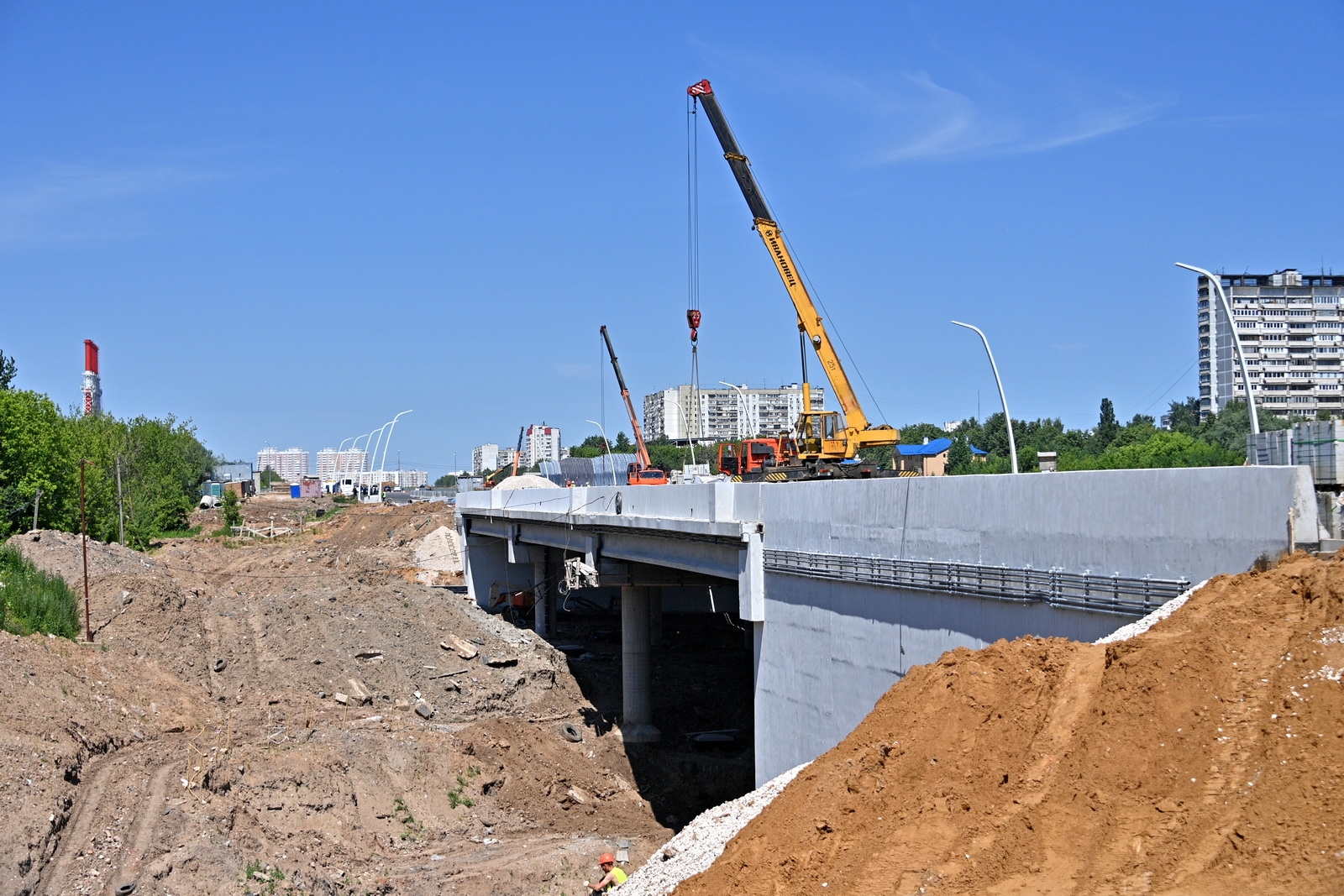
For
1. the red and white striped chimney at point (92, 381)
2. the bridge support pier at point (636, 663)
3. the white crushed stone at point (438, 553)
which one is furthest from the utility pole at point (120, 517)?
the red and white striped chimney at point (92, 381)

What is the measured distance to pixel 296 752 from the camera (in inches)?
920

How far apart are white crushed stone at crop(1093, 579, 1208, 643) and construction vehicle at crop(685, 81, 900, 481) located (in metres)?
20.5

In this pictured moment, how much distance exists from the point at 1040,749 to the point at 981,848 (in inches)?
39.3

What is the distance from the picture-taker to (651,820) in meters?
25.2

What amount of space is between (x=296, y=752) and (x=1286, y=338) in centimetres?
14433

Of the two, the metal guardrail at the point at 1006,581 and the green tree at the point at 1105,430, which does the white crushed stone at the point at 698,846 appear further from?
the green tree at the point at 1105,430

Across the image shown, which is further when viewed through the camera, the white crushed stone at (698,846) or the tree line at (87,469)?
the tree line at (87,469)

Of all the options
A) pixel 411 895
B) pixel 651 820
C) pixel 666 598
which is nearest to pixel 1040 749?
pixel 411 895

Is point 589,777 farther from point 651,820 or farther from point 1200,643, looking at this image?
point 1200,643

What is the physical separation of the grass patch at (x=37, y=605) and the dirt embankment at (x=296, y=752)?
1036mm

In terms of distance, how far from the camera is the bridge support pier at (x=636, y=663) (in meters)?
31.2

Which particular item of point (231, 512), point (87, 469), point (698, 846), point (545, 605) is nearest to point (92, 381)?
point (231, 512)

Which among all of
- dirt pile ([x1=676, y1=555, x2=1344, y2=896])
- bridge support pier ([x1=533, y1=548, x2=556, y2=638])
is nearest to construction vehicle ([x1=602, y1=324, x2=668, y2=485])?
bridge support pier ([x1=533, y1=548, x2=556, y2=638])

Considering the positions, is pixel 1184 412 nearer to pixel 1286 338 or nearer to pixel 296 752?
pixel 1286 338
